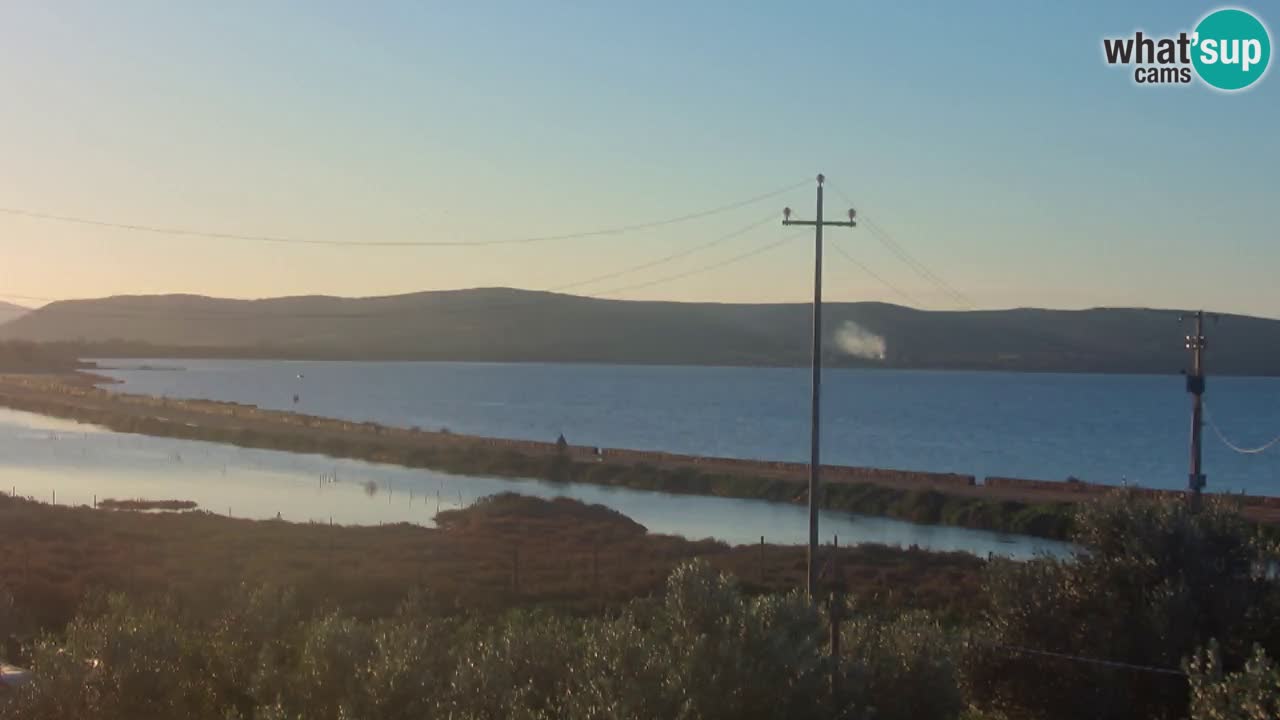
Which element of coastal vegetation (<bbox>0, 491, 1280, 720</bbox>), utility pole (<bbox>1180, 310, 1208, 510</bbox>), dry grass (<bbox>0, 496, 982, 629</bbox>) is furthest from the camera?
dry grass (<bbox>0, 496, 982, 629</bbox>)

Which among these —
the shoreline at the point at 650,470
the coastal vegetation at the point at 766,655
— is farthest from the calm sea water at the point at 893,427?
the coastal vegetation at the point at 766,655

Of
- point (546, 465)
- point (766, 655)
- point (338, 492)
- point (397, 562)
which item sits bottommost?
point (397, 562)

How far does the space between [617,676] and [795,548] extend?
34.7 metres

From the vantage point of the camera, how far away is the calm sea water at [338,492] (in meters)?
53.4

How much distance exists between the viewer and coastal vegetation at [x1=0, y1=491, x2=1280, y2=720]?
10148 millimetres

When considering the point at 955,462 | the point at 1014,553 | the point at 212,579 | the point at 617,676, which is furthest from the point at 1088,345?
the point at 617,676

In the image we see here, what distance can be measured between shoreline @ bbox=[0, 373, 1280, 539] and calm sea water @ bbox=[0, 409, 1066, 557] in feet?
5.19

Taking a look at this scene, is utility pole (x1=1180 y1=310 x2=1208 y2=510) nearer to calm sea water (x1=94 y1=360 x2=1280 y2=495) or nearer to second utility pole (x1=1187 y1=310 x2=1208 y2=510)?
second utility pole (x1=1187 y1=310 x2=1208 y2=510)

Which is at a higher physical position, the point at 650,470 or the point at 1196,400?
the point at 1196,400

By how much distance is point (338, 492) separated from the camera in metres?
64.8

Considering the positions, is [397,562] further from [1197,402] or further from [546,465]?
[546,465]

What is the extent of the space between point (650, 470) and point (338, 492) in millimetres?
18671

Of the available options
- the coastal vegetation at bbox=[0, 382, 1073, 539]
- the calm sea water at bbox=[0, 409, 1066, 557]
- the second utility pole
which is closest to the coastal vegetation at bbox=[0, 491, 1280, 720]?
the second utility pole

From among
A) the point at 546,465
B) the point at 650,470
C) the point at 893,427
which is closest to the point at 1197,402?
the point at 650,470
